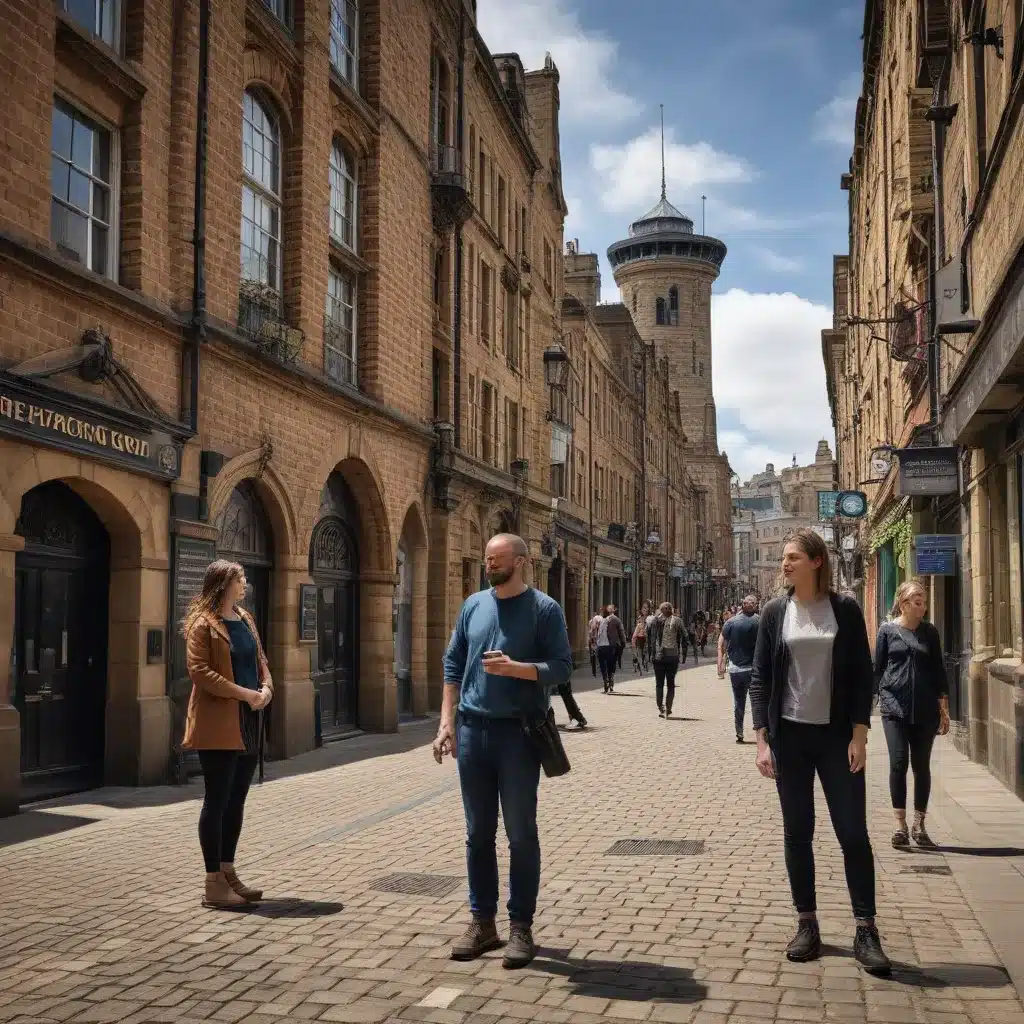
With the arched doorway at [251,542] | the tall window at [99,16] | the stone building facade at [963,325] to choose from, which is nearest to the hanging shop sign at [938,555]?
the stone building facade at [963,325]

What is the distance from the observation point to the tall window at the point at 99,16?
11.8 m

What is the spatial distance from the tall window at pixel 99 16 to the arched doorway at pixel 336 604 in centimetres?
691

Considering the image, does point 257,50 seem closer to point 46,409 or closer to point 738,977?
point 46,409

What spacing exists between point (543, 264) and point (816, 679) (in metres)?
27.8

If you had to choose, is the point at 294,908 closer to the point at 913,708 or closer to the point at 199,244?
the point at 913,708

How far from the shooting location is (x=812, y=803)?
550 cm

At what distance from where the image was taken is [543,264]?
3234 centimetres

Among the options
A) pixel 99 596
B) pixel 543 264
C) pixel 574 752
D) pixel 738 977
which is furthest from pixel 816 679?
pixel 543 264

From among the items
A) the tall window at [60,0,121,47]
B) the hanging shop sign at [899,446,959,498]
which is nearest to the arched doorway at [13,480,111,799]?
the tall window at [60,0,121,47]

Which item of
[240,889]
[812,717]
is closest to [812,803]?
[812,717]

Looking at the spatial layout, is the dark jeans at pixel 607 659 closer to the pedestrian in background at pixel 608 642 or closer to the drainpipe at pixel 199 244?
the pedestrian in background at pixel 608 642

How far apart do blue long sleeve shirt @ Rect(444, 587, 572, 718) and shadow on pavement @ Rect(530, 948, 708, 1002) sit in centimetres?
108

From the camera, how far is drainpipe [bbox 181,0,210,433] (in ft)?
42.2

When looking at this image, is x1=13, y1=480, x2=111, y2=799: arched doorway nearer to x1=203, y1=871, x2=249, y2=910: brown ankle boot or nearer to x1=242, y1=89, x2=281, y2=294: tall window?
x1=242, y1=89, x2=281, y2=294: tall window
